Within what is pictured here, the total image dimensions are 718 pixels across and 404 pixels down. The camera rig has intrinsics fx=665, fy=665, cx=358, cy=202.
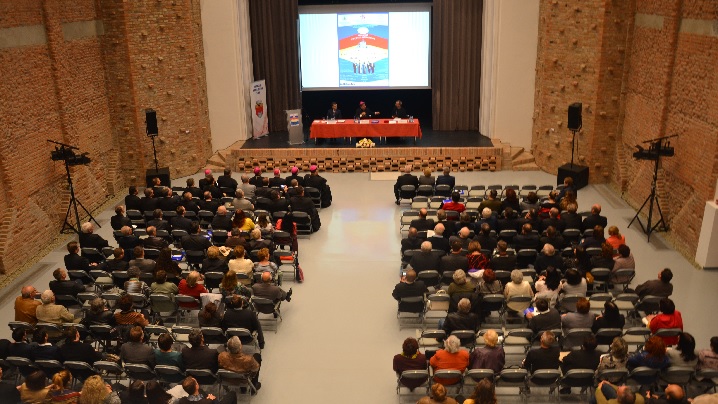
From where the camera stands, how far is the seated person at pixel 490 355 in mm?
8180

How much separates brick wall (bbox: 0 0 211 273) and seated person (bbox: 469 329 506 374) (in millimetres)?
9766

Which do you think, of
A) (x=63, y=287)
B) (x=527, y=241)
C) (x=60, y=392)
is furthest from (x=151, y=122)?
(x=60, y=392)

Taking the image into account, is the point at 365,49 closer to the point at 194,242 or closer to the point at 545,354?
the point at 194,242

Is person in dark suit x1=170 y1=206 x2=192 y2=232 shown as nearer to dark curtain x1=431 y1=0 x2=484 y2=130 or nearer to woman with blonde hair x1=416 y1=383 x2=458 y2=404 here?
woman with blonde hair x1=416 y1=383 x2=458 y2=404

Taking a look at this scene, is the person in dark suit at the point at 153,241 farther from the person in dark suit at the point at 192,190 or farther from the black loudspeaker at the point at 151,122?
the black loudspeaker at the point at 151,122

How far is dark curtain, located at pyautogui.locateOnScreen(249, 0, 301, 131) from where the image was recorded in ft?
68.0

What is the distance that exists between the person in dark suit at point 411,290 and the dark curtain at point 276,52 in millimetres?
12414

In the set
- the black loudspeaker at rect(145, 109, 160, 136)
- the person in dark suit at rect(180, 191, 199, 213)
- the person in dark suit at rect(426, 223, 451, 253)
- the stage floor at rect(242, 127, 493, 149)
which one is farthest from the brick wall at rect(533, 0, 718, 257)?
the black loudspeaker at rect(145, 109, 160, 136)

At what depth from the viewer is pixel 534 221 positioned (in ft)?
40.5

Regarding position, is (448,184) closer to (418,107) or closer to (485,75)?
(485,75)

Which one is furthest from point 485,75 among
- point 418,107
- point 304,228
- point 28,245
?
point 28,245

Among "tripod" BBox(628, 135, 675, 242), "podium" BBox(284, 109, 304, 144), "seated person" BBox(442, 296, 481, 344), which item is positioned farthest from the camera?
"podium" BBox(284, 109, 304, 144)

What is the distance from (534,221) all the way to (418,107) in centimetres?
1094

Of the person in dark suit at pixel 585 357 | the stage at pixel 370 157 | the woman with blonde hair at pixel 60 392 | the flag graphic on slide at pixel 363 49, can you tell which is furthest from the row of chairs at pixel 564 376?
the flag graphic on slide at pixel 363 49
